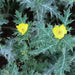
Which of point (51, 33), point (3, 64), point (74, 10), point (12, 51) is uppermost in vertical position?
point (74, 10)

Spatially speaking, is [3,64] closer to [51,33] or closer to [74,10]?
[51,33]

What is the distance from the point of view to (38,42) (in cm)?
163

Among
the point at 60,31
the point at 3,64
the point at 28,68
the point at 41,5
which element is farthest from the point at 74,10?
the point at 3,64

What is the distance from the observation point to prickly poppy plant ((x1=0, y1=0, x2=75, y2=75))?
1527mm

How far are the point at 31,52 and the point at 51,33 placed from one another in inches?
15.4

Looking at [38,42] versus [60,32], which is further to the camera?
[38,42]

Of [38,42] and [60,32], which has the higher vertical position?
[60,32]

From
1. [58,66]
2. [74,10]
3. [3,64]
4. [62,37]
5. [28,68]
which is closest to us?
[62,37]

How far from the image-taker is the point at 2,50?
6.14ft

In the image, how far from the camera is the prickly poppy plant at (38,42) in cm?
153

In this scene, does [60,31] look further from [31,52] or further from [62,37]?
[31,52]

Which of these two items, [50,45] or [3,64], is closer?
[50,45]

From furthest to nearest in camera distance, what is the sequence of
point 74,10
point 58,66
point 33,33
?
point 74,10 → point 33,33 → point 58,66

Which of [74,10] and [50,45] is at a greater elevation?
[74,10]
